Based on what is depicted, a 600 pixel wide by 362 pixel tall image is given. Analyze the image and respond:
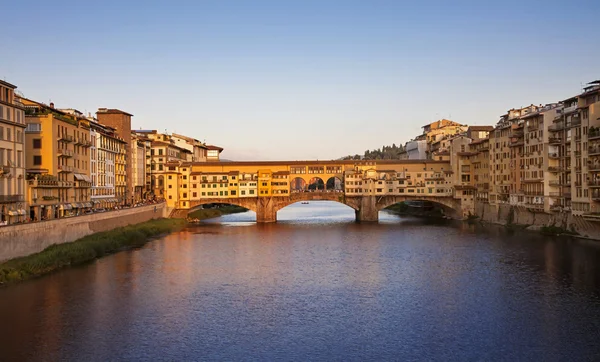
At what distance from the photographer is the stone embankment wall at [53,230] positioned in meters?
25.9

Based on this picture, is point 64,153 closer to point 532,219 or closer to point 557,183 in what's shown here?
point 557,183

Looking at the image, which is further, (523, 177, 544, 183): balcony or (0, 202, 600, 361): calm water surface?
(523, 177, 544, 183): balcony

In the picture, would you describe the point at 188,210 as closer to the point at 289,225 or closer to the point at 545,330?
the point at 289,225

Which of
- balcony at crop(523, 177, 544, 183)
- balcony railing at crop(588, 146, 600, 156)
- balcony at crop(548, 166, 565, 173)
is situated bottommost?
balcony at crop(523, 177, 544, 183)

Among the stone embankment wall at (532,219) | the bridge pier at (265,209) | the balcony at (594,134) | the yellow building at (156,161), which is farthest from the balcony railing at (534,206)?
the yellow building at (156,161)

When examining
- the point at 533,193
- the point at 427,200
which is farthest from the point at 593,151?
the point at 427,200

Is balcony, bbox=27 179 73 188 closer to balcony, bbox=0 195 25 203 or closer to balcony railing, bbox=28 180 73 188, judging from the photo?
balcony railing, bbox=28 180 73 188

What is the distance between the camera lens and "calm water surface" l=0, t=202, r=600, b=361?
17.6 meters

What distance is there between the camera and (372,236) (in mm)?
45125

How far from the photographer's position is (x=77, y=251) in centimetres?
3086

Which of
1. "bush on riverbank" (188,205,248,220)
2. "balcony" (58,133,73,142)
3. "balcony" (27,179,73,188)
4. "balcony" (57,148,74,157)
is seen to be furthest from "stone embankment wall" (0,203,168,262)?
"bush on riverbank" (188,205,248,220)

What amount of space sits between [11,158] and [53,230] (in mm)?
4122

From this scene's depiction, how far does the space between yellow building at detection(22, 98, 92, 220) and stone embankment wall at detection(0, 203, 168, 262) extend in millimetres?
1981

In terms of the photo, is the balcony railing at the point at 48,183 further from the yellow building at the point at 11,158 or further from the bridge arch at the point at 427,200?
the bridge arch at the point at 427,200
